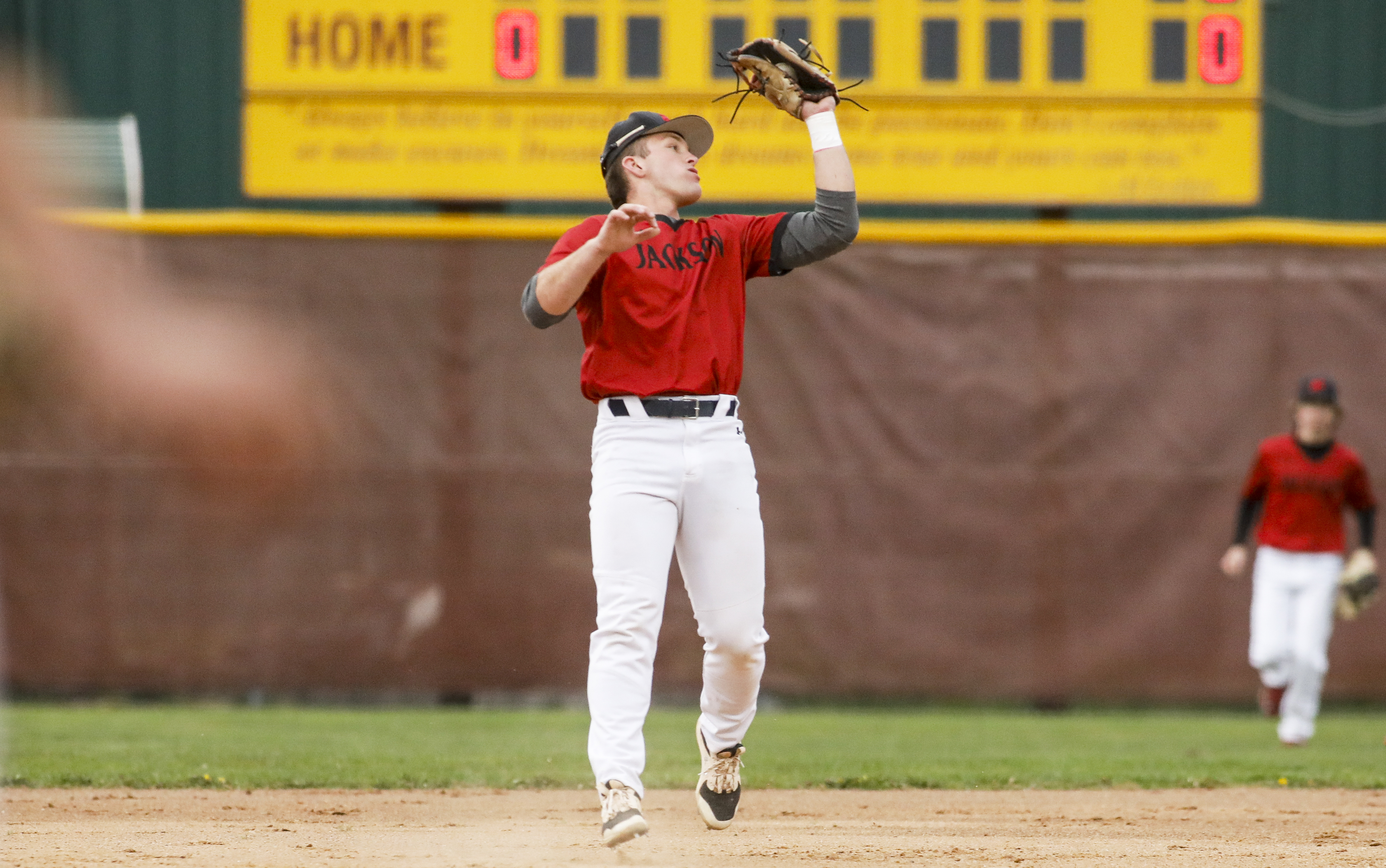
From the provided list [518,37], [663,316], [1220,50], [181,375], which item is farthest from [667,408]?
[1220,50]

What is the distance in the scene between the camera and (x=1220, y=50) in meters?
8.56

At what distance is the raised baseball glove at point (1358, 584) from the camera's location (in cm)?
764

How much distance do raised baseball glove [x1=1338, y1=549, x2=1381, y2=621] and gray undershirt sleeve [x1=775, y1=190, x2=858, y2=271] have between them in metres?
4.51

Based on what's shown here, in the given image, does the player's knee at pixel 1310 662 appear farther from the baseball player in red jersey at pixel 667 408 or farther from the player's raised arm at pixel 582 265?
the player's raised arm at pixel 582 265

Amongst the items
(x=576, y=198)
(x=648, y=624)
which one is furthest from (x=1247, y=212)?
(x=648, y=624)

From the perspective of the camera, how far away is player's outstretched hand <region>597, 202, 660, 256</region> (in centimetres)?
375

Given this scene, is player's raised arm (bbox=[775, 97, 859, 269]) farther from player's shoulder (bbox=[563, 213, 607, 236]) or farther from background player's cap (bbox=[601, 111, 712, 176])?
player's shoulder (bbox=[563, 213, 607, 236])

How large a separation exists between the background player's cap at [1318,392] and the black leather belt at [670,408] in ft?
14.9

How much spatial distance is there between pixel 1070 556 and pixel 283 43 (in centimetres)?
505

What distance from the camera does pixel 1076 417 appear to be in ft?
29.1

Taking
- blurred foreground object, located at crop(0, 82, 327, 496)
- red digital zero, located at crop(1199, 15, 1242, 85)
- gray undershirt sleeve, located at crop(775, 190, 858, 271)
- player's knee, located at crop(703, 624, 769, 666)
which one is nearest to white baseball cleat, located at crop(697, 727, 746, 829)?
player's knee, located at crop(703, 624, 769, 666)

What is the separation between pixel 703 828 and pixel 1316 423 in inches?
170

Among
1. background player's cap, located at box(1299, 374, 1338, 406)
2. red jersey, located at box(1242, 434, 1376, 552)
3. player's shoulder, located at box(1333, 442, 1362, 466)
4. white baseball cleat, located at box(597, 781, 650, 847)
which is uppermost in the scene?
background player's cap, located at box(1299, 374, 1338, 406)

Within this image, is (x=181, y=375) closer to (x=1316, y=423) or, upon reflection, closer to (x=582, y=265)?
(x=582, y=265)
